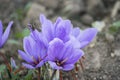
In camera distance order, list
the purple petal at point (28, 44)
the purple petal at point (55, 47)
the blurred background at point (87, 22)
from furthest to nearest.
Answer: the blurred background at point (87, 22) < the purple petal at point (28, 44) < the purple petal at point (55, 47)

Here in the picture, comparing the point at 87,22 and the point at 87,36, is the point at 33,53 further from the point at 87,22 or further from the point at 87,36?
the point at 87,22

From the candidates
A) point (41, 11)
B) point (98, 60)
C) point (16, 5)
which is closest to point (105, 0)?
point (41, 11)

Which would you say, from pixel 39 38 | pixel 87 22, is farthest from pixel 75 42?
pixel 87 22

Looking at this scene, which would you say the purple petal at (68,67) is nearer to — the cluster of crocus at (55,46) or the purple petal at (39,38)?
the cluster of crocus at (55,46)

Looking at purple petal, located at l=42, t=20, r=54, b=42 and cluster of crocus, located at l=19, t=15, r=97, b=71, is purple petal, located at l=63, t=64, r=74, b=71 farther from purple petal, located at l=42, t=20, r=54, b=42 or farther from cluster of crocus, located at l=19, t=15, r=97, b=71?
purple petal, located at l=42, t=20, r=54, b=42

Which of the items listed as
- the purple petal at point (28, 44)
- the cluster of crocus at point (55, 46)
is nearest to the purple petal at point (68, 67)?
the cluster of crocus at point (55, 46)

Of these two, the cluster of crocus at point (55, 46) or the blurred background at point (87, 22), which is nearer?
the cluster of crocus at point (55, 46)
